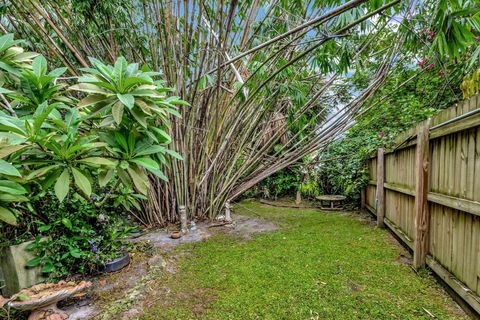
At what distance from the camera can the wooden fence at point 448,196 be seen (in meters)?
1.23

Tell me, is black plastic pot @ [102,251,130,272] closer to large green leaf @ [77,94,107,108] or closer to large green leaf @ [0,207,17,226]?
large green leaf @ [0,207,17,226]

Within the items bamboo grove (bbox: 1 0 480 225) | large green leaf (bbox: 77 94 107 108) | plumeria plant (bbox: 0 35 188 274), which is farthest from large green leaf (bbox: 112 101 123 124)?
bamboo grove (bbox: 1 0 480 225)

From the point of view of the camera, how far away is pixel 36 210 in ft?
5.25

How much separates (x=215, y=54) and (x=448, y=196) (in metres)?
2.37

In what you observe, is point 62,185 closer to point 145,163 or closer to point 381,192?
point 145,163

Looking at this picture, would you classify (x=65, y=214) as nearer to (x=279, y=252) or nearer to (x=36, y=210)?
(x=36, y=210)

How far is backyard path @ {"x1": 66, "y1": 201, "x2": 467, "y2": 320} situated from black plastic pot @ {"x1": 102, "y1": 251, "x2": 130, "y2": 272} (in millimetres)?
68

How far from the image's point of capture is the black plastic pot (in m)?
1.79

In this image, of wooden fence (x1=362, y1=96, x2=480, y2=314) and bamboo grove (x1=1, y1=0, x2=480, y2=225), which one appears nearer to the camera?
wooden fence (x1=362, y1=96, x2=480, y2=314)

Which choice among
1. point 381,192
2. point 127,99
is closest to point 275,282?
point 127,99

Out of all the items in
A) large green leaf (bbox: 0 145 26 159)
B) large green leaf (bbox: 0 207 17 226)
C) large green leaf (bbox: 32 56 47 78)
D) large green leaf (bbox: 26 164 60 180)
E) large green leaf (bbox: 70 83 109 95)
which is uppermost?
large green leaf (bbox: 32 56 47 78)

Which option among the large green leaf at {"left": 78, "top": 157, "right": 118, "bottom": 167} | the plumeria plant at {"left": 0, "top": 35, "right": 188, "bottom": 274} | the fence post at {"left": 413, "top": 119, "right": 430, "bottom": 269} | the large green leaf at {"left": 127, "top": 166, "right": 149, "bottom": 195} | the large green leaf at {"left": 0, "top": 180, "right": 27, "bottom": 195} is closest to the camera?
the large green leaf at {"left": 0, "top": 180, "right": 27, "bottom": 195}

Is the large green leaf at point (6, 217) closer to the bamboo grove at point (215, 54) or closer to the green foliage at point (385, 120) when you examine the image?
the bamboo grove at point (215, 54)

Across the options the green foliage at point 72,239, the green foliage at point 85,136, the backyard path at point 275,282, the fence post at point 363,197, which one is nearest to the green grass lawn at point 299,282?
the backyard path at point 275,282
